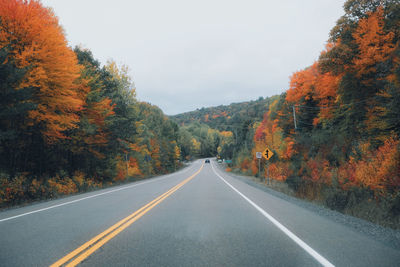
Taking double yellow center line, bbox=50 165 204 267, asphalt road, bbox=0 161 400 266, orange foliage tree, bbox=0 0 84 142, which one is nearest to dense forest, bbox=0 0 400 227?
orange foliage tree, bbox=0 0 84 142

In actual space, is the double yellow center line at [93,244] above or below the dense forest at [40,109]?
below

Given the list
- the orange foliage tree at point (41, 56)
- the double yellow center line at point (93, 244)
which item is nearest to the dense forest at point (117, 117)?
the orange foliage tree at point (41, 56)

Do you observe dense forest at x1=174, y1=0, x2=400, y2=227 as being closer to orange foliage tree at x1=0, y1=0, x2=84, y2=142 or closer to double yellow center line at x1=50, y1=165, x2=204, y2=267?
double yellow center line at x1=50, y1=165, x2=204, y2=267

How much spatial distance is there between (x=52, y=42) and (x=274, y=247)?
15.6 meters

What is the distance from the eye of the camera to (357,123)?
72.6 feet

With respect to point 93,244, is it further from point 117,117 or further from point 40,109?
point 117,117

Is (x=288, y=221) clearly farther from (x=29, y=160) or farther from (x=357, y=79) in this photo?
(x=357, y=79)

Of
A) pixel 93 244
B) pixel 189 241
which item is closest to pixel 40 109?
pixel 93 244

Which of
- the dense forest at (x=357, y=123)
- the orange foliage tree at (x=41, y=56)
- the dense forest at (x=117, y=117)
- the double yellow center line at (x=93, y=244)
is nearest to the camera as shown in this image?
the double yellow center line at (x=93, y=244)

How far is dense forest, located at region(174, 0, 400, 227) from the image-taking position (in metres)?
11.5

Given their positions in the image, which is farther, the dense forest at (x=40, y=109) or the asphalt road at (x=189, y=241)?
the dense forest at (x=40, y=109)

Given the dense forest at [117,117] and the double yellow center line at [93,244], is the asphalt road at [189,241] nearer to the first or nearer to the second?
the double yellow center line at [93,244]

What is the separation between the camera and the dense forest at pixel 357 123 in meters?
11.5

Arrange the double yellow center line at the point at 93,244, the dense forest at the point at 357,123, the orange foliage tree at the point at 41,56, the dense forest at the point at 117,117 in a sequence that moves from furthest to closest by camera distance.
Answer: the orange foliage tree at the point at 41,56
the dense forest at the point at 117,117
the dense forest at the point at 357,123
the double yellow center line at the point at 93,244
